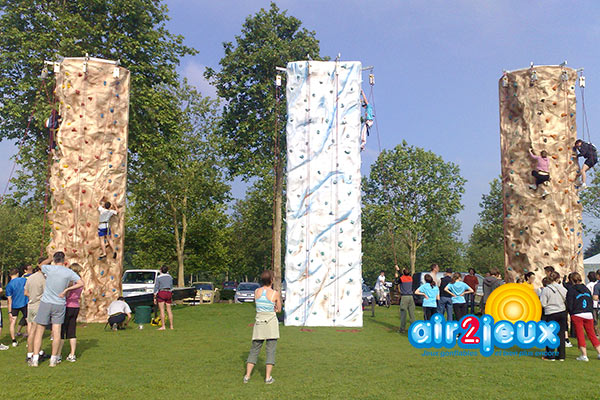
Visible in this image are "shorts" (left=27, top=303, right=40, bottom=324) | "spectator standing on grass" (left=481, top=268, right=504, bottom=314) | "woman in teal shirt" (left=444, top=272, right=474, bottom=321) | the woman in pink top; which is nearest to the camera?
the woman in pink top

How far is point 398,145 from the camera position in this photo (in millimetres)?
41375

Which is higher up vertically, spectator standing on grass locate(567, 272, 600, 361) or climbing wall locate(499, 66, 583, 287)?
climbing wall locate(499, 66, 583, 287)

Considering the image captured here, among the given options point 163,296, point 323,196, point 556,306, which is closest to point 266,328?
point 556,306

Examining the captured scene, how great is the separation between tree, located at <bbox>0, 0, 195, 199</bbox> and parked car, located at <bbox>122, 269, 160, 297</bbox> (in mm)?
5722

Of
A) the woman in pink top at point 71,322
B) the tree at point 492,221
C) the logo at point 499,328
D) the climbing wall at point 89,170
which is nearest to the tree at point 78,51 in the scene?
the climbing wall at point 89,170

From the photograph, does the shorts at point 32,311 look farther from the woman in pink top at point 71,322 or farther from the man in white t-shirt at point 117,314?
the man in white t-shirt at point 117,314

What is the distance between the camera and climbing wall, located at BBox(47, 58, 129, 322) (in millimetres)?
15898

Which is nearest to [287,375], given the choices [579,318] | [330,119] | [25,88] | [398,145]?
[579,318]

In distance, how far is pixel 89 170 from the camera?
16.2 meters

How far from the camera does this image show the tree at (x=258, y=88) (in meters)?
25.8

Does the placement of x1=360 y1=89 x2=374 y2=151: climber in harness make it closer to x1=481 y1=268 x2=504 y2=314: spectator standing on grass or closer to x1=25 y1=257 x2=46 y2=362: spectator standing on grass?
x1=481 y1=268 x2=504 y2=314: spectator standing on grass

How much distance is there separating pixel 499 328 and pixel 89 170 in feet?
42.8

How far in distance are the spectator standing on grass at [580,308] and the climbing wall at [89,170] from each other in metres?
13.1

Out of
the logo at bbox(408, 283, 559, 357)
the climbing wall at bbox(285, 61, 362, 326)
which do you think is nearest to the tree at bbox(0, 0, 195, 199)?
the climbing wall at bbox(285, 61, 362, 326)
